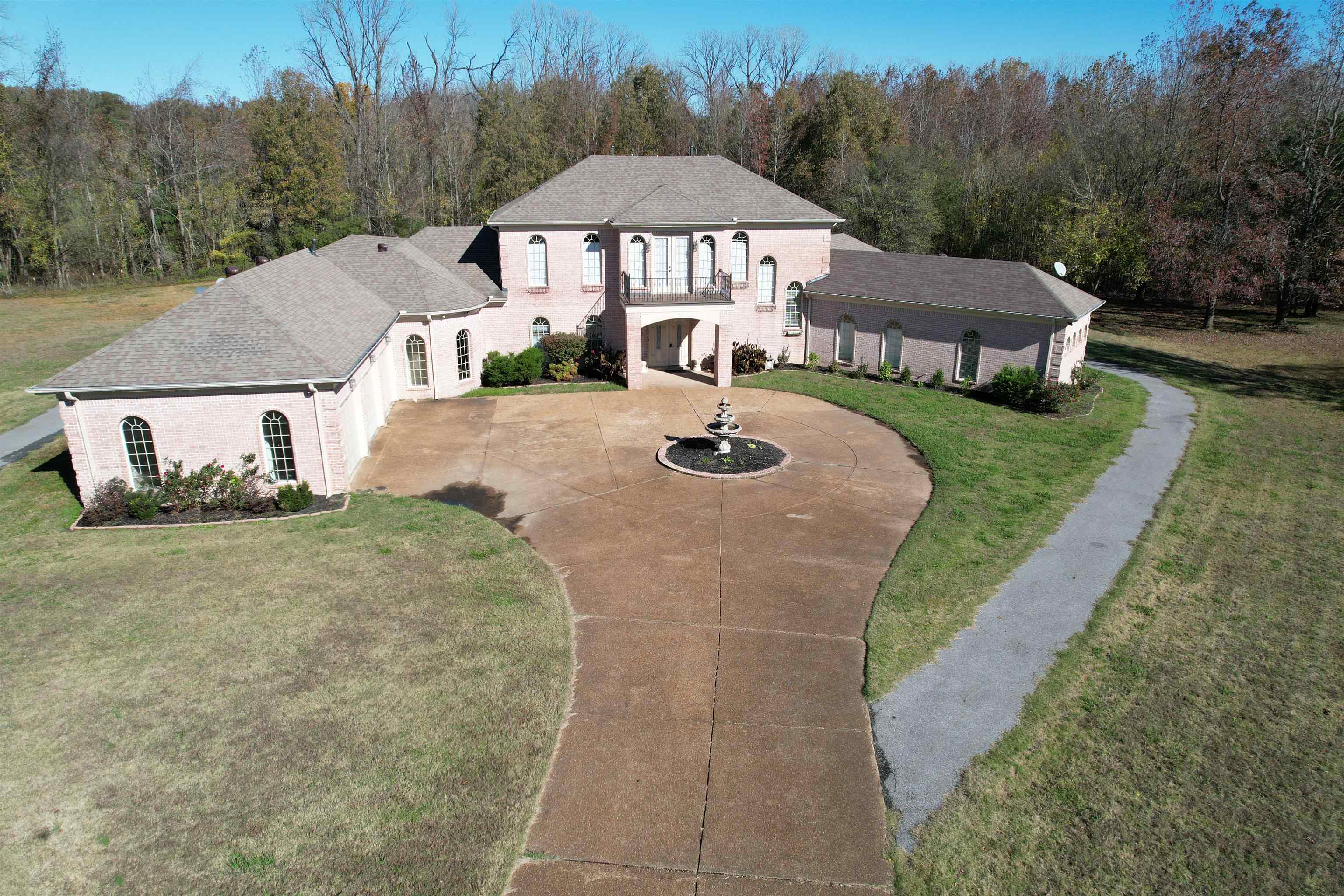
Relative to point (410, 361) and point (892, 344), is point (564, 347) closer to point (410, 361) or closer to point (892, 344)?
point (410, 361)

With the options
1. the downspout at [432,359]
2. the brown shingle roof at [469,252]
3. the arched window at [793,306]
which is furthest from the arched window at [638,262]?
the downspout at [432,359]

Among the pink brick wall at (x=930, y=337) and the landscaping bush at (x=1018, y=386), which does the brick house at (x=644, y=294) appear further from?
the landscaping bush at (x=1018, y=386)

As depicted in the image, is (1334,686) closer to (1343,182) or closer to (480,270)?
(480,270)

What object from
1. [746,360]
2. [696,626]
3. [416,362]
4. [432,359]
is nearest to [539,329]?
[432,359]

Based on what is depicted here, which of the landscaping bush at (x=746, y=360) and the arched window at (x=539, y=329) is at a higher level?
the arched window at (x=539, y=329)

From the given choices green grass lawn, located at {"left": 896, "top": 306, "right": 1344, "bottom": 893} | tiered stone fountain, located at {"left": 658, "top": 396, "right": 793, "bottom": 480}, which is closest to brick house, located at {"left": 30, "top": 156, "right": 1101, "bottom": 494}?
tiered stone fountain, located at {"left": 658, "top": 396, "right": 793, "bottom": 480}

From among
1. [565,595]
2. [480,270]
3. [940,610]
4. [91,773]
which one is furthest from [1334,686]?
[480,270]

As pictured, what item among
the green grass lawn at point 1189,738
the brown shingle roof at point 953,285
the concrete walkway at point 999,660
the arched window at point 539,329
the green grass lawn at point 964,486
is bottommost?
the green grass lawn at point 1189,738
